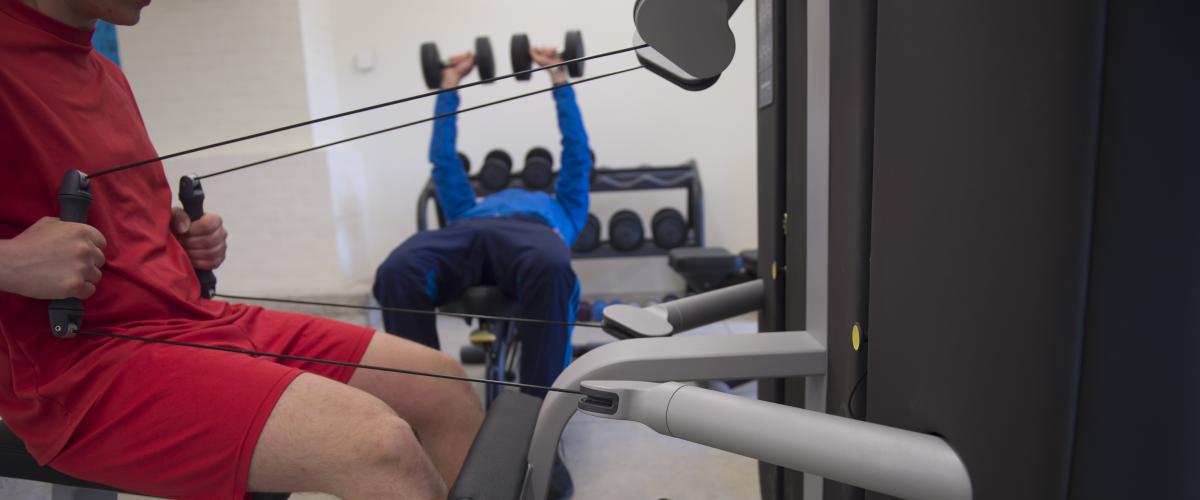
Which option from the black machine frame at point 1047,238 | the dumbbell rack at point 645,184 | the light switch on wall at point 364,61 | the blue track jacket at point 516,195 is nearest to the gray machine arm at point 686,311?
the black machine frame at point 1047,238

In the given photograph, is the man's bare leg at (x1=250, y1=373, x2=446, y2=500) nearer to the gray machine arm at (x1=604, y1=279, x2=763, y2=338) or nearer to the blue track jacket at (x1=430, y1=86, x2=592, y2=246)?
the gray machine arm at (x1=604, y1=279, x2=763, y2=338)

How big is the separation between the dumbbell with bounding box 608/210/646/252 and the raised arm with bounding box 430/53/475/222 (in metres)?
1.14

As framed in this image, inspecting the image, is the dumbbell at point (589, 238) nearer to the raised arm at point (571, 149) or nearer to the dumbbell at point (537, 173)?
the dumbbell at point (537, 173)

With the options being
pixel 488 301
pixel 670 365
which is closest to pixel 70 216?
pixel 670 365

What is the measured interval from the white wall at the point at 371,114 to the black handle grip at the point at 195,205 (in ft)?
7.94

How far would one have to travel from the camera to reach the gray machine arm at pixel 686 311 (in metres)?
0.97

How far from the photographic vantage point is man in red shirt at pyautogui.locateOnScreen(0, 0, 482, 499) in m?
0.73

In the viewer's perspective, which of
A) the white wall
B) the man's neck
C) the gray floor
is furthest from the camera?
the white wall

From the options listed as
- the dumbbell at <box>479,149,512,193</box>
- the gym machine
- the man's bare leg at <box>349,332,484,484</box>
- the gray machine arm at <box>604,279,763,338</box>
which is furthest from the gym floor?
the dumbbell at <box>479,149,512,193</box>

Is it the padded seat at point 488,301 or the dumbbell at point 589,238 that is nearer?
the padded seat at point 488,301

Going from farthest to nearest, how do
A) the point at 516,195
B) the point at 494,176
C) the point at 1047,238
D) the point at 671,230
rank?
1. the point at 671,230
2. the point at 494,176
3. the point at 516,195
4. the point at 1047,238

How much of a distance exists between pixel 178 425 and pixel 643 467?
4.09 feet

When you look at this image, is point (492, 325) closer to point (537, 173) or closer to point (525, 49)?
point (525, 49)

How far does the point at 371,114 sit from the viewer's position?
3.74 meters
